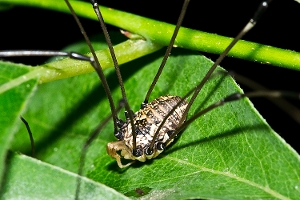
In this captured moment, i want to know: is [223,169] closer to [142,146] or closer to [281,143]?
[281,143]

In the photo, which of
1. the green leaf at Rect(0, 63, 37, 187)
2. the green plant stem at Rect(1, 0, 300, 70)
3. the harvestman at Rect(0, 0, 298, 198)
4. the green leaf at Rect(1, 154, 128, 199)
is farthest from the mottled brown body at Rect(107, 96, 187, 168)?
the green leaf at Rect(0, 63, 37, 187)

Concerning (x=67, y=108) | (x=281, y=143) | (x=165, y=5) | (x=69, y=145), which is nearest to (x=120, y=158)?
(x=69, y=145)

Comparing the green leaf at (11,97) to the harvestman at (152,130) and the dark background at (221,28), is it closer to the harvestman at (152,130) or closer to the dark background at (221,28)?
the harvestman at (152,130)

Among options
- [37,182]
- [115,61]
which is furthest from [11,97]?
[115,61]

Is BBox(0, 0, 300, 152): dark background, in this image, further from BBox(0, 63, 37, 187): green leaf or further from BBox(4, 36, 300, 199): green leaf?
BBox(0, 63, 37, 187): green leaf

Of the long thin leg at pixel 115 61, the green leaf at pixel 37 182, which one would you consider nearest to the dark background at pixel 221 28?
the long thin leg at pixel 115 61

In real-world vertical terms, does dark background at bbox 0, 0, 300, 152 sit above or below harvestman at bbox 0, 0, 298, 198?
above
